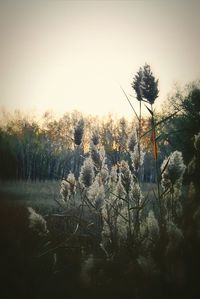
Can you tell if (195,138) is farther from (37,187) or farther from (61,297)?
(61,297)

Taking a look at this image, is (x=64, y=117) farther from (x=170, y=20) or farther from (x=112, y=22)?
(x=170, y=20)

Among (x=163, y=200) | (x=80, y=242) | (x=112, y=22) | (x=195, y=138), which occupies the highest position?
(x=112, y=22)

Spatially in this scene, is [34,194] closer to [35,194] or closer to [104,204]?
[35,194]

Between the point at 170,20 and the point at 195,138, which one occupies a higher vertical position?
the point at 170,20

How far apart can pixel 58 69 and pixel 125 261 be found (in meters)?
0.98

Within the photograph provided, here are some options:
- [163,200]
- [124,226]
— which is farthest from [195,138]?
[124,226]

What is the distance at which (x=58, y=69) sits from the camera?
6.05ft

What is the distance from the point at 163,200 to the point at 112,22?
0.90 meters

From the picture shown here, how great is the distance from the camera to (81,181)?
176 centimetres

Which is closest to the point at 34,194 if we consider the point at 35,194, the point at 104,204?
the point at 35,194

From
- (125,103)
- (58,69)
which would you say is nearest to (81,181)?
(125,103)

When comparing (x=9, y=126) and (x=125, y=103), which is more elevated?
(x=125, y=103)

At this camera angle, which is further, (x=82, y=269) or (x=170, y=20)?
(x=170, y=20)

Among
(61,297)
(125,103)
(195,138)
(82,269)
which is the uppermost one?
(125,103)
